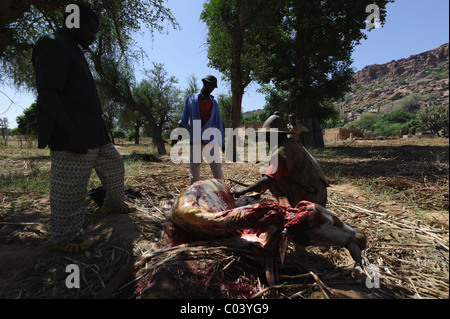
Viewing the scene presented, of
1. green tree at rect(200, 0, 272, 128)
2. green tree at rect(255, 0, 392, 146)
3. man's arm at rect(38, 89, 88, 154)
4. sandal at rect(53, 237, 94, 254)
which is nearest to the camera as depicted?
man's arm at rect(38, 89, 88, 154)

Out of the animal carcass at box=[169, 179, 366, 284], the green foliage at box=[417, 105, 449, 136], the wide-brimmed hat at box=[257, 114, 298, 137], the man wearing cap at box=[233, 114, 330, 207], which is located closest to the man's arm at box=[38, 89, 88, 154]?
the animal carcass at box=[169, 179, 366, 284]

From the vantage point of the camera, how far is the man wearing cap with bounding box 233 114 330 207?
2.35 m

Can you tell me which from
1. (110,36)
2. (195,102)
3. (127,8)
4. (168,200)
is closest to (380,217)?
(168,200)

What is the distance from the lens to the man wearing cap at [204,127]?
141 inches

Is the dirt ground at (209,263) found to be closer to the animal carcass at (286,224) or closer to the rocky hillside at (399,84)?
the animal carcass at (286,224)

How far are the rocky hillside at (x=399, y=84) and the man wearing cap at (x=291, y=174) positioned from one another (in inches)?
3095

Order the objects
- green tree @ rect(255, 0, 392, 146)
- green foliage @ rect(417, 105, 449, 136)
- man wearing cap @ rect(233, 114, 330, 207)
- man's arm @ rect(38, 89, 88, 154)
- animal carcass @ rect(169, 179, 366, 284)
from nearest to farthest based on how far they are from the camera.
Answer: animal carcass @ rect(169, 179, 366, 284)
man's arm @ rect(38, 89, 88, 154)
man wearing cap @ rect(233, 114, 330, 207)
green tree @ rect(255, 0, 392, 146)
green foliage @ rect(417, 105, 449, 136)

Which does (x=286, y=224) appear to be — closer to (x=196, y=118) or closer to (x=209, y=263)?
(x=209, y=263)

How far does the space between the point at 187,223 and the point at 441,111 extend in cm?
3215

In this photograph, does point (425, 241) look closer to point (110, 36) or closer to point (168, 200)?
point (168, 200)

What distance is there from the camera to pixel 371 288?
148 centimetres

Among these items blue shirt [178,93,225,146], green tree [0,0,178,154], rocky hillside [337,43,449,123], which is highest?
rocky hillside [337,43,449,123]

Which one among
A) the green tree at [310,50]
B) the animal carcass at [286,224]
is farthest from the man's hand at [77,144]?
the green tree at [310,50]

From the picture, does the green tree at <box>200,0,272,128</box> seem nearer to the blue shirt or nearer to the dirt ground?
the blue shirt
